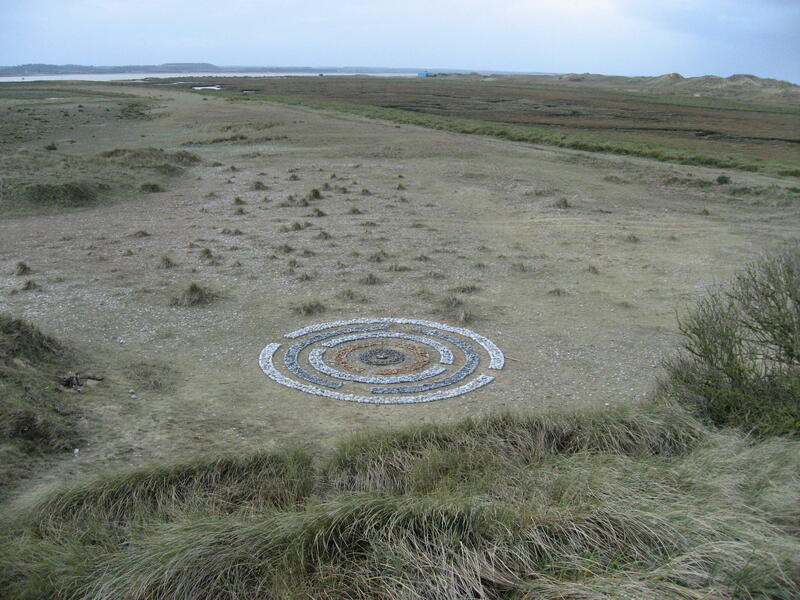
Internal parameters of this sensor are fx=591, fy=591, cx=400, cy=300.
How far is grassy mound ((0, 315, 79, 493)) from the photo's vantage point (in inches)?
255

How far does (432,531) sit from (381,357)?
5249mm

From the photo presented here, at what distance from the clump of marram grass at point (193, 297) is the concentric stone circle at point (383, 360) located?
2.45m

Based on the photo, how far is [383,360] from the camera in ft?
31.0

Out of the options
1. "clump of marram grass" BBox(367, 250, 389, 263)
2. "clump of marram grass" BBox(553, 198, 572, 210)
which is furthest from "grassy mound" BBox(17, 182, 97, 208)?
"clump of marram grass" BBox(553, 198, 572, 210)

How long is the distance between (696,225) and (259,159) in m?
21.1

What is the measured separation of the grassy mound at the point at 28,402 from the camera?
6469 millimetres

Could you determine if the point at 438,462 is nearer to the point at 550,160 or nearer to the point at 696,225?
the point at 696,225

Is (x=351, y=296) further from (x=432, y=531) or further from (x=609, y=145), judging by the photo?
(x=609, y=145)

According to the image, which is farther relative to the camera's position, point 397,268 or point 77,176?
point 77,176

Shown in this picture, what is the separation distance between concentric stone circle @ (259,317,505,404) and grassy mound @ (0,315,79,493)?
2.82 metres

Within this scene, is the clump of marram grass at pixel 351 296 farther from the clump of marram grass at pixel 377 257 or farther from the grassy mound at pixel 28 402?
the grassy mound at pixel 28 402

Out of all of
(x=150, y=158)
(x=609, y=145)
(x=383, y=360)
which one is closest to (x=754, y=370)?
(x=383, y=360)

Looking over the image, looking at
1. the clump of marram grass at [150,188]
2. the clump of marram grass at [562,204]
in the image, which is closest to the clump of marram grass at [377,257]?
the clump of marram grass at [562,204]

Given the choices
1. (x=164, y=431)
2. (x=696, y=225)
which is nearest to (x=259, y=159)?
(x=696, y=225)
